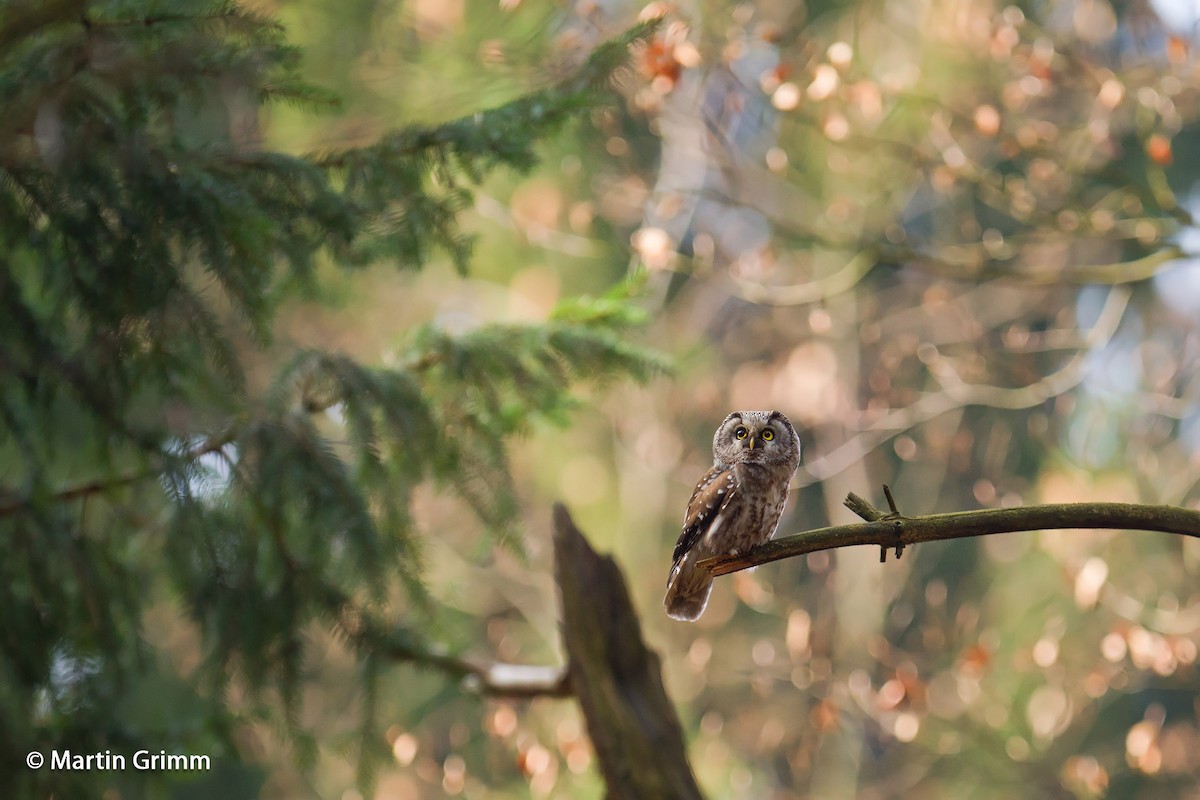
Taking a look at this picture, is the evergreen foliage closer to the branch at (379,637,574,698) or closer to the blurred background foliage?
the blurred background foliage

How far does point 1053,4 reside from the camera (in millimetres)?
6367

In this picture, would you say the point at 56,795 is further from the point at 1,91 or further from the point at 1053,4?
the point at 1053,4

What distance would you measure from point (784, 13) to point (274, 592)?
6651 millimetres

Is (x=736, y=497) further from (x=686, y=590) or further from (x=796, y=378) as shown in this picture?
(x=796, y=378)

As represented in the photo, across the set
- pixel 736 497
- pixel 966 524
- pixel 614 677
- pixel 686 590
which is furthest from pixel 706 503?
pixel 614 677

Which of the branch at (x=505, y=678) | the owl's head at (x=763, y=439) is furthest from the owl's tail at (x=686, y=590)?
the branch at (x=505, y=678)

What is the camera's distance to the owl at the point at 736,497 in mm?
2645

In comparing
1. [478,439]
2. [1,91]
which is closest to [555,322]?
[478,439]

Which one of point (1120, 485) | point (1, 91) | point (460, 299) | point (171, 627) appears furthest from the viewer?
point (460, 299)

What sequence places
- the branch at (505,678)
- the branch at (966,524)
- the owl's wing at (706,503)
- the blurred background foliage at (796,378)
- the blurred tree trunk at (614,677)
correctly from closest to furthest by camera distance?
the branch at (966,524)
the owl's wing at (706,503)
the blurred tree trunk at (614,677)
the branch at (505,678)
the blurred background foliage at (796,378)

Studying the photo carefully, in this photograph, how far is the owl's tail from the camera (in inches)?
107

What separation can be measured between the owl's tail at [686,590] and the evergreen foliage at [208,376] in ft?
2.56

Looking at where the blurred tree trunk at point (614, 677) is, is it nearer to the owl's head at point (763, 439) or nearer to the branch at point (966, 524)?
the owl's head at point (763, 439)

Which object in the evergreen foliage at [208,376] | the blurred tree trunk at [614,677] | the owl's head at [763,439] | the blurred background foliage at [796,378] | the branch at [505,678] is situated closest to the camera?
the evergreen foliage at [208,376]
